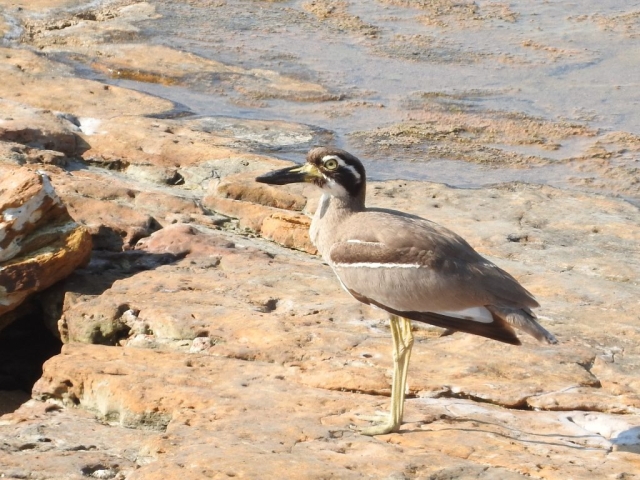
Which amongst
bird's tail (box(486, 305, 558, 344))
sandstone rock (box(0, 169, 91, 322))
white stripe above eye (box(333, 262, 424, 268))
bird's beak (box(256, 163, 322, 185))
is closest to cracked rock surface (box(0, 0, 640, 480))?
sandstone rock (box(0, 169, 91, 322))

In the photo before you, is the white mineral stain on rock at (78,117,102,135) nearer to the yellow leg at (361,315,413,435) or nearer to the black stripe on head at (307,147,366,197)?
the black stripe on head at (307,147,366,197)

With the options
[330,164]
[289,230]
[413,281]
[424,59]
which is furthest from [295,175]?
[424,59]

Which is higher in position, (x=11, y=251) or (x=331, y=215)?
(x=331, y=215)

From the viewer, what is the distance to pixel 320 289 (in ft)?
22.0

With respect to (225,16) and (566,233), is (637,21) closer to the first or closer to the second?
(225,16)

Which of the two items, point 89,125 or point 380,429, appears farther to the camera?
point 89,125

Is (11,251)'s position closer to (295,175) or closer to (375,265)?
(295,175)

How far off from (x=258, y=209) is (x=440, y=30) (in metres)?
6.69

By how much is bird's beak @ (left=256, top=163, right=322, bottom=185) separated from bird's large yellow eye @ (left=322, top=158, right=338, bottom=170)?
62mm

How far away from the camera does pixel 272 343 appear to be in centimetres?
597

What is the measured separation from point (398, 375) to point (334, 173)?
3.93ft

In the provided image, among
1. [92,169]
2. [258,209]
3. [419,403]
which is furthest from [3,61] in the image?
[419,403]

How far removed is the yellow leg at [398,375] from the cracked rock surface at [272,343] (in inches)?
2.3

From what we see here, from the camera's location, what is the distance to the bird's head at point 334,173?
5828mm
